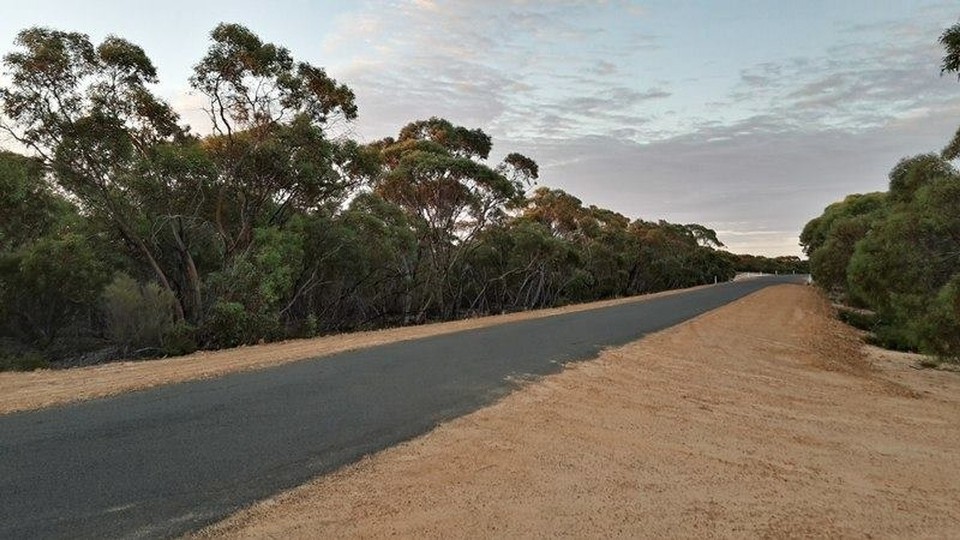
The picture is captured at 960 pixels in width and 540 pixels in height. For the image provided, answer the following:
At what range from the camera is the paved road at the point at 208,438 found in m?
4.30

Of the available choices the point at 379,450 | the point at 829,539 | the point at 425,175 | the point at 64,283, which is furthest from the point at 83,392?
the point at 425,175

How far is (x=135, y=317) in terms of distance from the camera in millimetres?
18906

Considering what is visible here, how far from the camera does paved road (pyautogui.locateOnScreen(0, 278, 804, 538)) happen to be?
430 centimetres

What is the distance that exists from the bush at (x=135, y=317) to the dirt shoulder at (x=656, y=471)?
1428cm

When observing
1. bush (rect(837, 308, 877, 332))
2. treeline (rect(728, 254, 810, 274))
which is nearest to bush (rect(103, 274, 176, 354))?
bush (rect(837, 308, 877, 332))

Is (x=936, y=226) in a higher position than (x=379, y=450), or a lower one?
higher

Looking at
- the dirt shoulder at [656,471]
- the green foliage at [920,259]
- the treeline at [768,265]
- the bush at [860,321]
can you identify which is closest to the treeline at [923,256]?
the green foliage at [920,259]

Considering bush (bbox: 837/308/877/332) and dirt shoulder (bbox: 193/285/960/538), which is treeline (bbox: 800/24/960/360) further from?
bush (bbox: 837/308/877/332)

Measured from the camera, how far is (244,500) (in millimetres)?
4535

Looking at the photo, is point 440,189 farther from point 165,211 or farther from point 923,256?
point 923,256

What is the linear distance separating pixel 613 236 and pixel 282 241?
144 ft

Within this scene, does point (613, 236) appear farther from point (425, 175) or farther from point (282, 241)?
point (282, 241)

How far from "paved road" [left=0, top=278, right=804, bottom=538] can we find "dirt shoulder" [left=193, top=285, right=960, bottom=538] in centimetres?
41

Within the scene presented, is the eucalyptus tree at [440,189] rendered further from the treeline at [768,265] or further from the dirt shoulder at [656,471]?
the treeline at [768,265]
